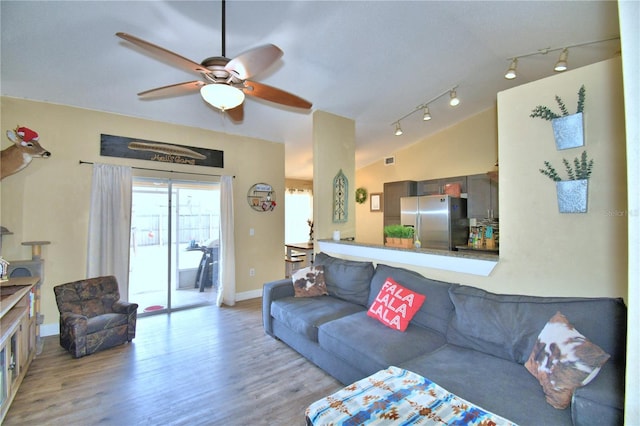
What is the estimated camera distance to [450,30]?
274 cm

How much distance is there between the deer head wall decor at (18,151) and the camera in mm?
3072

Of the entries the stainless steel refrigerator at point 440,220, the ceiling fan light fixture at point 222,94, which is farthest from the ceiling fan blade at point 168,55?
the stainless steel refrigerator at point 440,220

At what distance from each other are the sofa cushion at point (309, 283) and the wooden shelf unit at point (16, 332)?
2.36 metres

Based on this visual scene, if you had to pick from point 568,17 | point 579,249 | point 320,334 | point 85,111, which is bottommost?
point 320,334

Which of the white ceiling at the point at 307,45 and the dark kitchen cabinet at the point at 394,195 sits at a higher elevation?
the white ceiling at the point at 307,45

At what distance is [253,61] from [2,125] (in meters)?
3.43

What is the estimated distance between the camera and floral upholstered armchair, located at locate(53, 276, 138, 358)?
286cm

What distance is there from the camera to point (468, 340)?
2074 mm

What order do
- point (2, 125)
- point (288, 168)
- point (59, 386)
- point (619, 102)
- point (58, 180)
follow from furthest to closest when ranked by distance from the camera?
point (288, 168), point (58, 180), point (2, 125), point (59, 386), point (619, 102)

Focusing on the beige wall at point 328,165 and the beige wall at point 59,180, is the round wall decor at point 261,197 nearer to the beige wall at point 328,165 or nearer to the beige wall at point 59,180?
the beige wall at point 59,180

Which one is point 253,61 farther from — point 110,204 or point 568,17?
point 110,204

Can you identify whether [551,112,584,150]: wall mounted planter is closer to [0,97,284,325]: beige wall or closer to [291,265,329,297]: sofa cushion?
[291,265,329,297]: sofa cushion

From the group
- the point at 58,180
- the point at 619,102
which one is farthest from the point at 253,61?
the point at 58,180

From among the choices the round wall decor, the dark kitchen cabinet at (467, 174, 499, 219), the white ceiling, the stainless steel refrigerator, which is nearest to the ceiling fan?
the white ceiling
